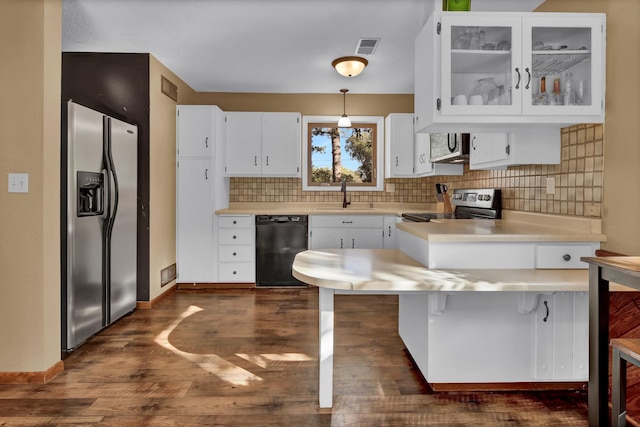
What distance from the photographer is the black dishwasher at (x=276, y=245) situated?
15.2 feet

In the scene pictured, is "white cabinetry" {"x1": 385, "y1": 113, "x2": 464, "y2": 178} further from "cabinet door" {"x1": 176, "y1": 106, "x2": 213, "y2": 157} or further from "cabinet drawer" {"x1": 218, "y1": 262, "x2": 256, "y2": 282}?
"cabinet door" {"x1": 176, "y1": 106, "x2": 213, "y2": 157}

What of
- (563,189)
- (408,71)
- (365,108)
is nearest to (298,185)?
(365,108)

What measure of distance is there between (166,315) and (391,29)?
309 centimetres

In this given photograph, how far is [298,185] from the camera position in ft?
17.3

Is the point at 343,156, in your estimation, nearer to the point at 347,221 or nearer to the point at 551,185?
the point at 347,221

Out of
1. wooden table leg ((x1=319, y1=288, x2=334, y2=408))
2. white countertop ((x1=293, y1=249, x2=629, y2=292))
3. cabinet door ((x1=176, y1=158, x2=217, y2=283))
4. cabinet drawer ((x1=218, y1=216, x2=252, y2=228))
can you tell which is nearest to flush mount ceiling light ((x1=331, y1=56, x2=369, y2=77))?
cabinet door ((x1=176, y1=158, x2=217, y2=283))

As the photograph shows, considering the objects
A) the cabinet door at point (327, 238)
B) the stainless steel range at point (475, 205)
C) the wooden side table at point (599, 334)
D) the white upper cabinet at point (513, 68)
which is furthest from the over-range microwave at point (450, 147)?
the wooden side table at point (599, 334)

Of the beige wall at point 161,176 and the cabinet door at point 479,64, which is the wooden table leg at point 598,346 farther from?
the beige wall at point 161,176

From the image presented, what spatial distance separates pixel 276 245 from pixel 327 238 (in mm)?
596

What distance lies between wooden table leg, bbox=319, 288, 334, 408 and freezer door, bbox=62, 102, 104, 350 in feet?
5.98

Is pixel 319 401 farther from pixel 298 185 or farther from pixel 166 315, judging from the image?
pixel 298 185

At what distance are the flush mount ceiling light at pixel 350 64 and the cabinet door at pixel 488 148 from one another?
4.27 feet

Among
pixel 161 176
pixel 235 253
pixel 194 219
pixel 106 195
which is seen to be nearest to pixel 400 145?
pixel 235 253

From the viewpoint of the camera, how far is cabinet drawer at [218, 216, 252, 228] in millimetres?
4617
